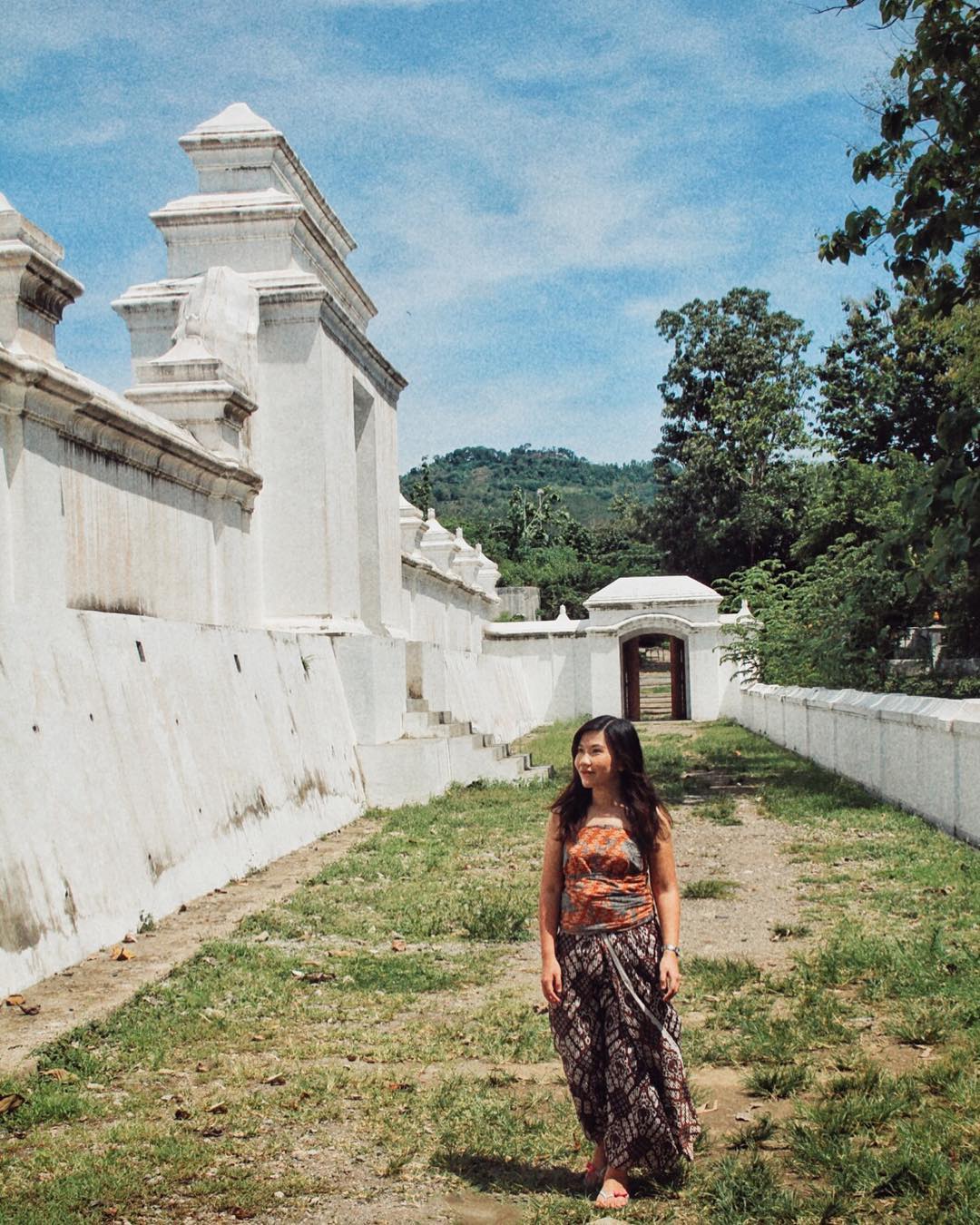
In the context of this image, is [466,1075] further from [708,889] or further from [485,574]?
[485,574]

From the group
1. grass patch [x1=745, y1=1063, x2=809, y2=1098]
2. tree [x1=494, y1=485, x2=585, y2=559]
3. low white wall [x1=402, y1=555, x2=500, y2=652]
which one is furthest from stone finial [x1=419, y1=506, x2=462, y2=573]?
tree [x1=494, y1=485, x2=585, y2=559]

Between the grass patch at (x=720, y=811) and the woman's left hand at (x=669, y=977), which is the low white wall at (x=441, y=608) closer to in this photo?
the grass patch at (x=720, y=811)

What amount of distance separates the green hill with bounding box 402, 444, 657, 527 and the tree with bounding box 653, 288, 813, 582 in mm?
63312

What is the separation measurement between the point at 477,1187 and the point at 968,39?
574 cm

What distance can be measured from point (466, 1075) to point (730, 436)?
4300 centimetres

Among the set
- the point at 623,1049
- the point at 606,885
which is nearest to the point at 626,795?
the point at 606,885

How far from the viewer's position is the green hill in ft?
385

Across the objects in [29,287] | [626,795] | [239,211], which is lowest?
[626,795]

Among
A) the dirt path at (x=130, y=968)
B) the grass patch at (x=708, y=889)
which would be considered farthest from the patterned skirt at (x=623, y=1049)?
the grass patch at (x=708, y=889)

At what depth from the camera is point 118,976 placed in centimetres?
611

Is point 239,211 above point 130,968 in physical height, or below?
above

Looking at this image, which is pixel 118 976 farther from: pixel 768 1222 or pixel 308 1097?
pixel 768 1222

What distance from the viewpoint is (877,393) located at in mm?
40000

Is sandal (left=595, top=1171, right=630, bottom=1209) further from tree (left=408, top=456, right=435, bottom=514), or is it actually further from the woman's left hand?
tree (left=408, top=456, right=435, bottom=514)
